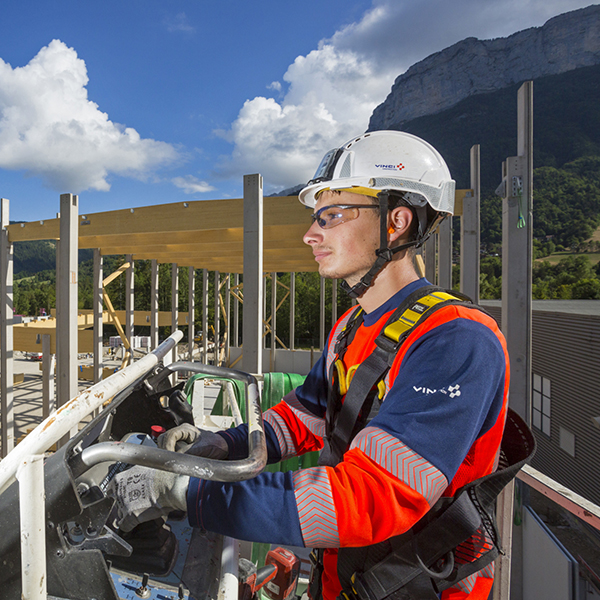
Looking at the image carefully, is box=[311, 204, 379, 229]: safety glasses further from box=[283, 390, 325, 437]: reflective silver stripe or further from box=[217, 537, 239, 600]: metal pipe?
box=[217, 537, 239, 600]: metal pipe

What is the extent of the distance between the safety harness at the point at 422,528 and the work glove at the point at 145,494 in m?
0.61

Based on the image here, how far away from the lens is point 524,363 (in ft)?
11.5

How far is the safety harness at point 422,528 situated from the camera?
1.15 meters

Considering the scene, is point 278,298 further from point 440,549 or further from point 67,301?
point 440,549

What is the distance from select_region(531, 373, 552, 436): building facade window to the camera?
33.6ft

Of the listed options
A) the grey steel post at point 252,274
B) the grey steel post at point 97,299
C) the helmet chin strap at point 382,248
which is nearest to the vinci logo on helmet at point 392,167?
the helmet chin strap at point 382,248

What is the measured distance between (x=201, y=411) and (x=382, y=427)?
8.35ft

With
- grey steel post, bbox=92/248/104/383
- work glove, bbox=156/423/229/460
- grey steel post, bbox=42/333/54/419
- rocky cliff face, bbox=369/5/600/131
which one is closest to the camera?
work glove, bbox=156/423/229/460

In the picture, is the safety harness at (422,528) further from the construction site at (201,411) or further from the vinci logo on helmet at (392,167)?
the vinci logo on helmet at (392,167)

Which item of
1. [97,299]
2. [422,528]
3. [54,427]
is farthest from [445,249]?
[97,299]

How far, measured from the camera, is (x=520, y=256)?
3.57 m

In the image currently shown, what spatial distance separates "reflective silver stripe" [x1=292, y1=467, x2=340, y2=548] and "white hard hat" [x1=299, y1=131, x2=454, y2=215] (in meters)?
1.12

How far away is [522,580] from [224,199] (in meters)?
7.12

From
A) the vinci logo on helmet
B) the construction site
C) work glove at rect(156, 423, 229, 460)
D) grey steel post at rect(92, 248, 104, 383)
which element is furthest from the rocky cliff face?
work glove at rect(156, 423, 229, 460)
